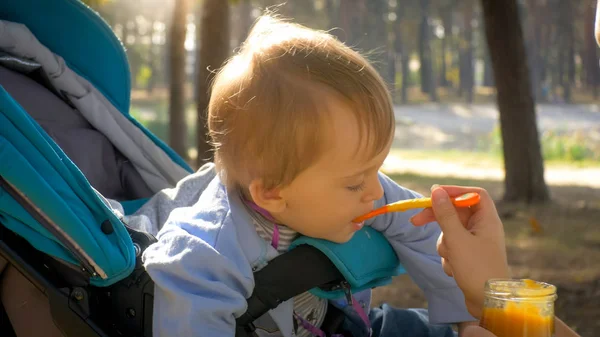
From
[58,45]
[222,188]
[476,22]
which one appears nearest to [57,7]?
[58,45]

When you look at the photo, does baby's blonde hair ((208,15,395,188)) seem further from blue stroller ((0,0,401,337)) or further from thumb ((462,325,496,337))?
thumb ((462,325,496,337))

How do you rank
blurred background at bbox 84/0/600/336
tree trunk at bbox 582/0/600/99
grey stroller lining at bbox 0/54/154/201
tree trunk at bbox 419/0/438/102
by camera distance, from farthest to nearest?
tree trunk at bbox 419/0/438/102, tree trunk at bbox 582/0/600/99, blurred background at bbox 84/0/600/336, grey stroller lining at bbox 0/54/154/201

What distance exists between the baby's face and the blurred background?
0.33 metres

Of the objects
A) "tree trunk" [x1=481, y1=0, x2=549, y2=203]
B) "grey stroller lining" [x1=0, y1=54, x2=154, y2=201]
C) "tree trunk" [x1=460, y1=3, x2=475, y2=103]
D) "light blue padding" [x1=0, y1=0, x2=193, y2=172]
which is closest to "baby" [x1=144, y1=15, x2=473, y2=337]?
"grey stroller lining" [x1=0, y1=54, x2=154, y2=201]

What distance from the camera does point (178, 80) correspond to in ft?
41.0

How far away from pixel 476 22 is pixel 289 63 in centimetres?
4436

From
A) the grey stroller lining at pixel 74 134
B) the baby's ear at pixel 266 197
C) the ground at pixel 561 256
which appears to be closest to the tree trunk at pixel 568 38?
Answer: the ground at pixel 561 256

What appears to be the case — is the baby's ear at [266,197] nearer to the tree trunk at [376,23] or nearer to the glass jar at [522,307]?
the glass jar at [522,307]

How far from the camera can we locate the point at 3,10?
8.71 feet

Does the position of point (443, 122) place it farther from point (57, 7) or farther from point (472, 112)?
point (57, 7)

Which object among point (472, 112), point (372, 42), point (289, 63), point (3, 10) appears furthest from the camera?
point (372, 42)

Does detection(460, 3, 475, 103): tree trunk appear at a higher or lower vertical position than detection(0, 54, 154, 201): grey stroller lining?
lower

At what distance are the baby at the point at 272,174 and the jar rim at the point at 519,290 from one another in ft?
1.63

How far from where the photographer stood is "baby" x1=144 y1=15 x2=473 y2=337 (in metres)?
1.72
